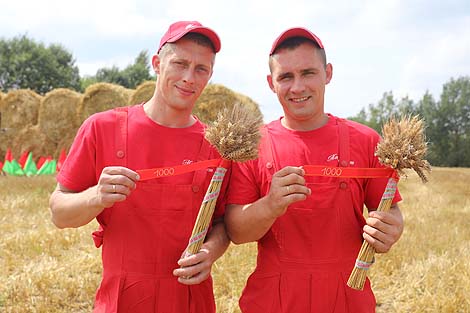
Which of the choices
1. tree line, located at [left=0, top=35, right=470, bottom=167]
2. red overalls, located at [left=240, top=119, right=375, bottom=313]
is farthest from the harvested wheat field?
tree line, located at [left=0, top=35, right=470, bottom=167]

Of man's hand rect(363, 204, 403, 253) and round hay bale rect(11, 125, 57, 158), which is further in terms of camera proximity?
round hay bale rect(11, 125, 57, 158)

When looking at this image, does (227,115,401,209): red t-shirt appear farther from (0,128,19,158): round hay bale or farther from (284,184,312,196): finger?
(0,128,19,158): round hay bale

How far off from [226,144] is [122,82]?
120ft

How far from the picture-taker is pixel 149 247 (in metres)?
2.34

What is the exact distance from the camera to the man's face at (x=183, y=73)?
2398 mm

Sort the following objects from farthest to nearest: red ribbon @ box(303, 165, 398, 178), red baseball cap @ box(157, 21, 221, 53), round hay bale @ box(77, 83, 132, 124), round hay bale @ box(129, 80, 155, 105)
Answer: round hay bale @ box(77, 83, 132, 124), round hay bale @ box(129, 80, 155, 105), red baseball cap @ box(157, 21, 221, 53), red ribbon @ box(303, 165, 398, 178)

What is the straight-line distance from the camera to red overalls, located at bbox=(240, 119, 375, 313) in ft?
7.53

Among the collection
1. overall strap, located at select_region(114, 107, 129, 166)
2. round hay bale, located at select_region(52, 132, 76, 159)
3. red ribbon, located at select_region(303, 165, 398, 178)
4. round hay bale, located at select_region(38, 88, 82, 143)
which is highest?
round hay bale, located at select_region(38, 88, 82, 143)

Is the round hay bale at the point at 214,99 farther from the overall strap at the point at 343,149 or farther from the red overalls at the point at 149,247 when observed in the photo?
the red overalls at the point at 149,247

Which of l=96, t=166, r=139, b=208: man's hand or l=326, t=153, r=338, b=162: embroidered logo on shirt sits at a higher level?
l=326, t=153, r=338, b=162: embroidered logo on shirt

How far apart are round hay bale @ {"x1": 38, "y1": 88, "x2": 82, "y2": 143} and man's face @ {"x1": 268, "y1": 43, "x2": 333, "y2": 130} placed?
1742 centimetres

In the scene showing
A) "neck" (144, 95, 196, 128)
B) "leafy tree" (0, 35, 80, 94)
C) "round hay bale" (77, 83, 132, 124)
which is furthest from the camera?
"leafy tree" (0, 35, 80, 94)

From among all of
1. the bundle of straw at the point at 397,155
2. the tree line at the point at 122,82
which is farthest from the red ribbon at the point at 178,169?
the tree line at the point at 122,82

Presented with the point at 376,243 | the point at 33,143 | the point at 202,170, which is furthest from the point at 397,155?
the point at 33,143
